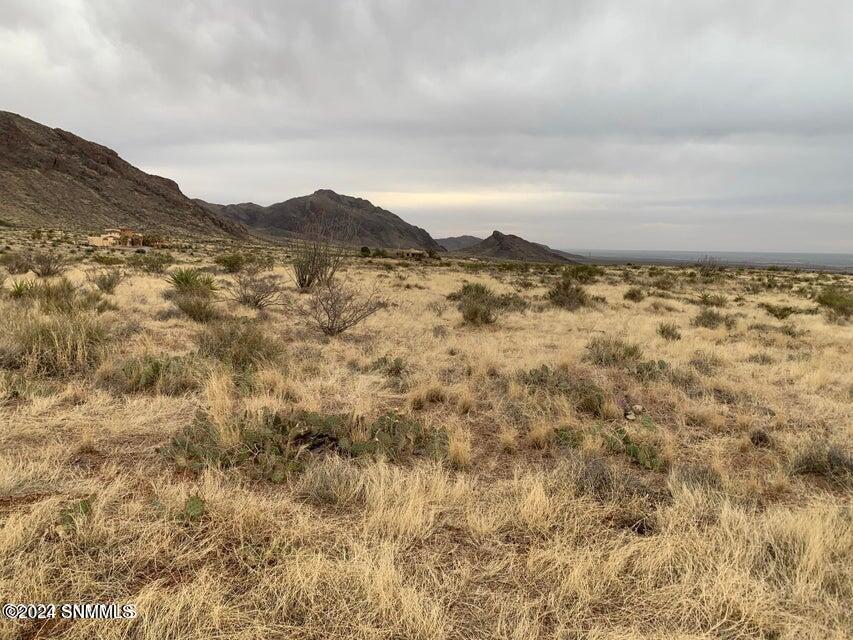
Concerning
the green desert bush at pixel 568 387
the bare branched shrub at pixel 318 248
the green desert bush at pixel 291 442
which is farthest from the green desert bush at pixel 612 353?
the bare branched shrub at pixel 318 248

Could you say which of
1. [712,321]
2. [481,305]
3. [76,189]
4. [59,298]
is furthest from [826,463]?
[76,189]

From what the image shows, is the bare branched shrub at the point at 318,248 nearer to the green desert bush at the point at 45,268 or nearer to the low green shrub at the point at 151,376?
the low green shrub at the point at 151,376

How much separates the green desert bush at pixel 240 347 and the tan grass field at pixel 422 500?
0.14 metres

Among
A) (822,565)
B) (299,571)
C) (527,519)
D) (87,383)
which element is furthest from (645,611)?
(87,383)

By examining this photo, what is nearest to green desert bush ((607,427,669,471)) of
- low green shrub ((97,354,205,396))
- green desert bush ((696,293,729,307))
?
low green shrub ((97,354,205,396))

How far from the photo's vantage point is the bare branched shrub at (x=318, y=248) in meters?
11.1

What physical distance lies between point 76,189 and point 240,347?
83.3m

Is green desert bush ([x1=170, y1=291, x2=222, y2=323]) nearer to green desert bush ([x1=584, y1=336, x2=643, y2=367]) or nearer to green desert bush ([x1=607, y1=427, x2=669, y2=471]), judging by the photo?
green desert bush ([x1=584, y1=336, x2=643, y2=367])

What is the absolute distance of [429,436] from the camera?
4.06 meters

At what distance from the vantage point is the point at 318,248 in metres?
12.6

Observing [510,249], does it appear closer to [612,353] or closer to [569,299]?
[569,299]

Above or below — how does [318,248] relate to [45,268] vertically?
above

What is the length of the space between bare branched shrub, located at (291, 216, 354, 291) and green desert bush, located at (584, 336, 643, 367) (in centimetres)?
561

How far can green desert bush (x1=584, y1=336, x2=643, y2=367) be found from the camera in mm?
6957
